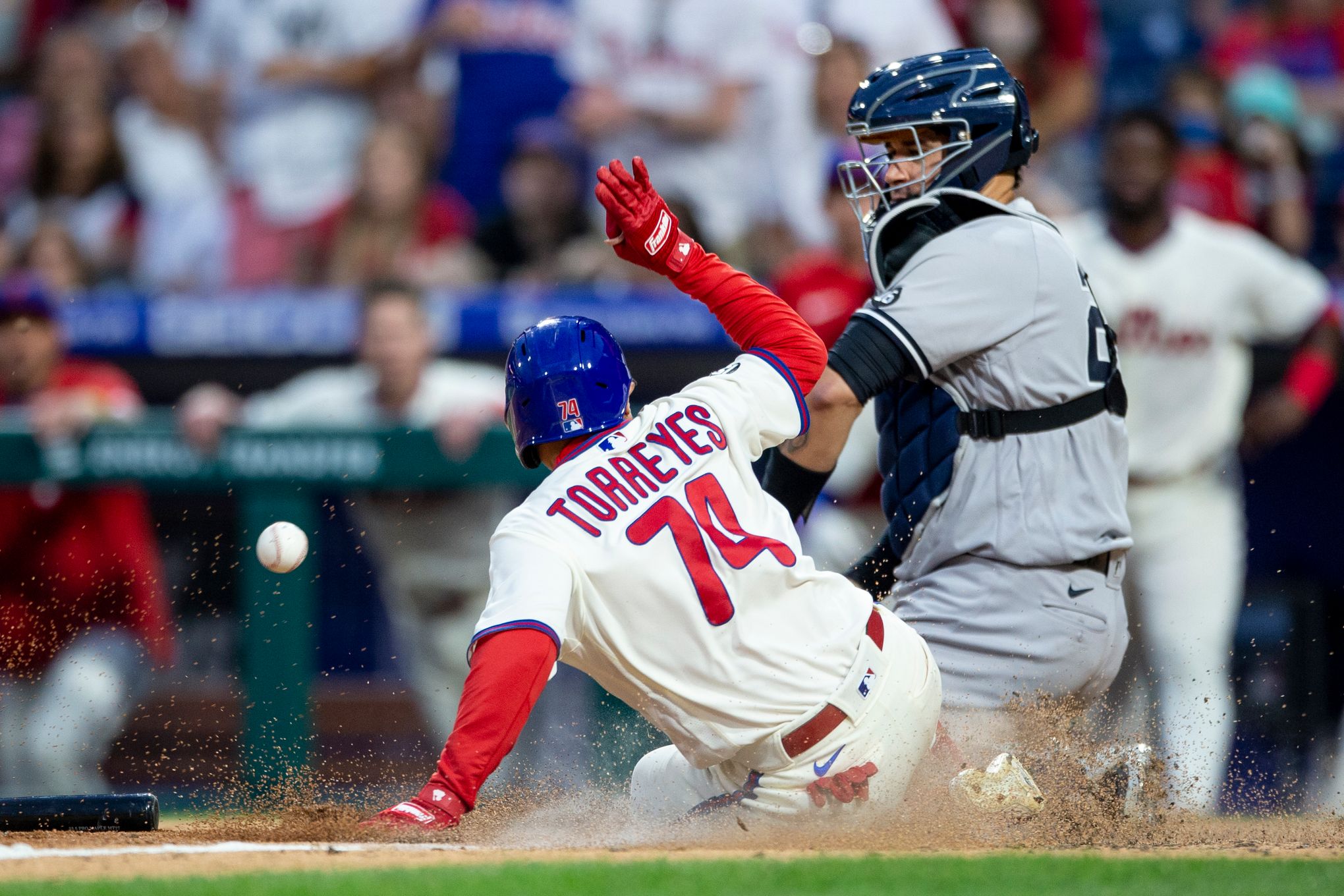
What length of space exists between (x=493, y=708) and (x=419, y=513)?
146 inches

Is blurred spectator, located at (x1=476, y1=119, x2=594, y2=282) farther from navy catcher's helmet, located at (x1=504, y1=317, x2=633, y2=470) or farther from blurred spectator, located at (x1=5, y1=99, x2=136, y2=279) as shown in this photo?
navy catcher's helmet, located at (x1=504, y1=317, x2=633, y2=470)

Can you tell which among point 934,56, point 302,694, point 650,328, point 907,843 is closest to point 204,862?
point 907,843

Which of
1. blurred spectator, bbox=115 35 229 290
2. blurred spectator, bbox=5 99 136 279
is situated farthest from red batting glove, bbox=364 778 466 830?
blurred spectator, bbox=5 99 136 279

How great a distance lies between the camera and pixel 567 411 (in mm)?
3076

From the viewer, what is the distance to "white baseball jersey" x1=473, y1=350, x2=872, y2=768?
9.56 feet

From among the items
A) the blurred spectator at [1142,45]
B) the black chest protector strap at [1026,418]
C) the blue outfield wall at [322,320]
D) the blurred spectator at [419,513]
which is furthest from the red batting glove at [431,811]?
the blurred spectator at [1142,45]

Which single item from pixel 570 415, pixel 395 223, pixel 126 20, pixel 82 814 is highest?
pixel 126 20

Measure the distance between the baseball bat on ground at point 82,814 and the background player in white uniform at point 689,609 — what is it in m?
0.79

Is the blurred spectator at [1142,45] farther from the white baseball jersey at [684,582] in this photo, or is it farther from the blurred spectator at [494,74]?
the white baseball jersey at [684,582]

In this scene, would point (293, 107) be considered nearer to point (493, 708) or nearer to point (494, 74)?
point (494, 74)

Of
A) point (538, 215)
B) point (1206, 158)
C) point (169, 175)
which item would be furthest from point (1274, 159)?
point (169, 175)

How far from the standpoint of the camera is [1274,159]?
6.99m

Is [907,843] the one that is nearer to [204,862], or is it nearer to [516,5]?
[204,862]

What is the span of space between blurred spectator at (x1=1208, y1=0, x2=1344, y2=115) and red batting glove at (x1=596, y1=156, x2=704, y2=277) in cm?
502
